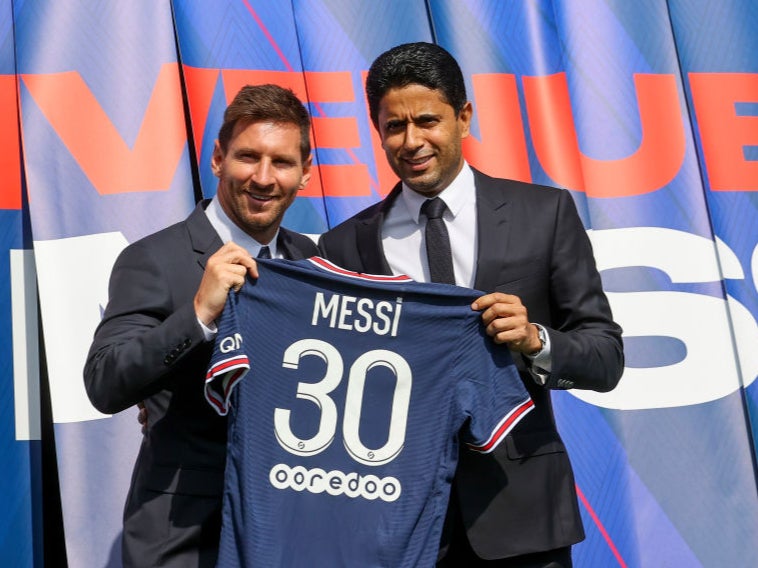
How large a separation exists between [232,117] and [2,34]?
4.13 ft

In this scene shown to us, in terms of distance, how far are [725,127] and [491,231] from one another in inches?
67.0

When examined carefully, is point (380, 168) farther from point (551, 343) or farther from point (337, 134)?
point (551, 343)

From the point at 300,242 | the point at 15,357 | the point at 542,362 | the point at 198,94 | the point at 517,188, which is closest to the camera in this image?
the point at 542,362

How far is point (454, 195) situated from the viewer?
2111 millimetres

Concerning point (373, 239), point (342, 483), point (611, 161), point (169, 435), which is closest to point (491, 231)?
point (373, 239)

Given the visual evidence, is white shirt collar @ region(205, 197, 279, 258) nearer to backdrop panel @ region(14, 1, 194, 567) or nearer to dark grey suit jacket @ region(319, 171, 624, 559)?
dark grey suit jacket @ region(319, 171, 624, 559)

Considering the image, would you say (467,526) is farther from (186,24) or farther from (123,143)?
(186,24)

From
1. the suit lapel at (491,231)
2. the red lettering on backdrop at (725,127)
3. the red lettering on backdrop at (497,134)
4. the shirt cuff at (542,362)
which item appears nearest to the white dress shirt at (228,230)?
the suit lapel at (491,231)

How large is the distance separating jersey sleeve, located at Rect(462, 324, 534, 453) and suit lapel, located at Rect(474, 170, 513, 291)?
6.3 inches

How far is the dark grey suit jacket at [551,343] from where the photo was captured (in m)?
1.90

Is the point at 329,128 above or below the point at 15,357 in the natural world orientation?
above

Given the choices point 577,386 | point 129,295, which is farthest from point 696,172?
point 129,295

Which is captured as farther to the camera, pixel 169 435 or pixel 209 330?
pixel 169 435

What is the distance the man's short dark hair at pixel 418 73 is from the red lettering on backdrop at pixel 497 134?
1070mm
